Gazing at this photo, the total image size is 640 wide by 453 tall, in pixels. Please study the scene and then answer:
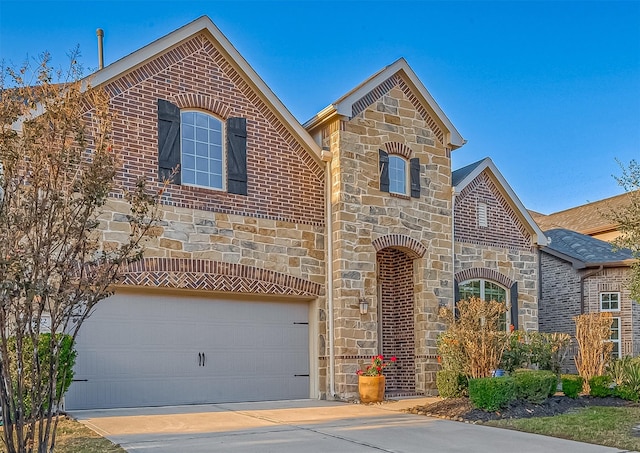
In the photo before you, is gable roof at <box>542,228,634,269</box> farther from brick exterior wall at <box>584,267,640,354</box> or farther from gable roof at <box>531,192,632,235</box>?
gable roof at <box>531,192,632,235</box>

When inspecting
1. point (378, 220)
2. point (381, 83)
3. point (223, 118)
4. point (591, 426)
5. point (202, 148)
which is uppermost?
point (381, 83)

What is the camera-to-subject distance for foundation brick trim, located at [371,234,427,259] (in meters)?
14.2

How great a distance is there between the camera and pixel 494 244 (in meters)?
17.1

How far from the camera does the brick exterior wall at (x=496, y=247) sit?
16453 millimetres

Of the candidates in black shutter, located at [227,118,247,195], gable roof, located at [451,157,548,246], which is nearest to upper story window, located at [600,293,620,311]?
gable roof, located at [451,157,548,246]

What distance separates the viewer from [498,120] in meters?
17.0

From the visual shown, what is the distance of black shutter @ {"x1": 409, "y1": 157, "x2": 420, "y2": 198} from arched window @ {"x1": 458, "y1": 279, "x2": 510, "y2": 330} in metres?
2.88

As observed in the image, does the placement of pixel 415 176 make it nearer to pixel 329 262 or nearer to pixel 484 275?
pixel 329 262

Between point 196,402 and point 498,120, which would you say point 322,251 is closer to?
point 196,402

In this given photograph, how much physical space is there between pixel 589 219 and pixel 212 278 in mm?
18000

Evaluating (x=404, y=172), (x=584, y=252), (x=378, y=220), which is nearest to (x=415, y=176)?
(x=404, y=172)

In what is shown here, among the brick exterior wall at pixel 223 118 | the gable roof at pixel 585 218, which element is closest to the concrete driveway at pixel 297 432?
the brick exterior wall at pixel 223 118

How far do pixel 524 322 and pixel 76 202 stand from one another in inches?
562

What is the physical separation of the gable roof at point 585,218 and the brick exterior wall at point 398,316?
10.6m
